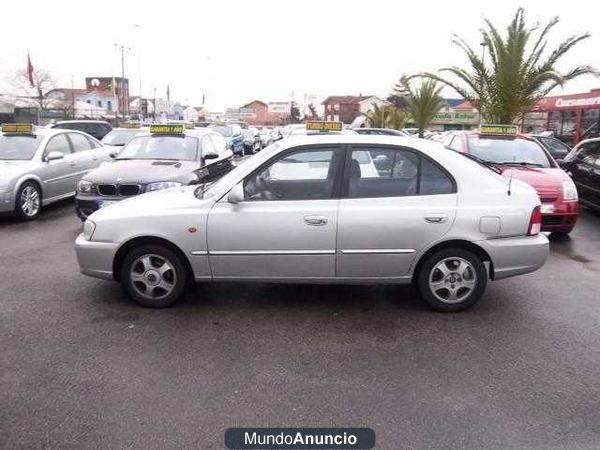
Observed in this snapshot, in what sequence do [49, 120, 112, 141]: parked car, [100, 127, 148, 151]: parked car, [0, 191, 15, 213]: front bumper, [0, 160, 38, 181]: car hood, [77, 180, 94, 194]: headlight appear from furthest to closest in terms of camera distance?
[49, 120, 112, 141]: parked car → [100, 127, 148, 151]: parked car → [0, 160, 38, 181]: car hood → [0, 191, 15, 213]: front bumper → [77, 180, 94, 194]: headlight

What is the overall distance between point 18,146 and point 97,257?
5.93 metres

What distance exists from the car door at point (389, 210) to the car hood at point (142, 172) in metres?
3.59

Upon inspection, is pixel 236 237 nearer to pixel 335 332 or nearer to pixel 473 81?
pixel 335 332

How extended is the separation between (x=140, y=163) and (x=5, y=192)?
2235 millimetres

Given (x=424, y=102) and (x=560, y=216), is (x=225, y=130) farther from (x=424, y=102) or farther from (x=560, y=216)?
(x=560, y=216)

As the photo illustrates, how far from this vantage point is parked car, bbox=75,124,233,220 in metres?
7.31

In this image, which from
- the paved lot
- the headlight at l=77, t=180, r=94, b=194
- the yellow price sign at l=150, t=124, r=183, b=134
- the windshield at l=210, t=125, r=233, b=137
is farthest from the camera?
the windshield at l=210, t=125, r=233, b=137

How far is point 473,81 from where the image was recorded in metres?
15.3

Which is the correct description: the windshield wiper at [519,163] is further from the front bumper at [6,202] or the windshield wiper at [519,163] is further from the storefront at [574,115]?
the storefront at [574,115]

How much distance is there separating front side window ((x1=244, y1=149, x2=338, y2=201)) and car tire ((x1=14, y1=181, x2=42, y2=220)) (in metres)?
5.65

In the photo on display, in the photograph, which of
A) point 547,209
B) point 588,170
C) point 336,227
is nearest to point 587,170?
point 588,170

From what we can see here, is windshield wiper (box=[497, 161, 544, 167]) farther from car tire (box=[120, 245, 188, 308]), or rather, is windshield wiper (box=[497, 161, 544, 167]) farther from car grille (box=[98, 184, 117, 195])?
car grille (box=[98, 184, 117, 195])

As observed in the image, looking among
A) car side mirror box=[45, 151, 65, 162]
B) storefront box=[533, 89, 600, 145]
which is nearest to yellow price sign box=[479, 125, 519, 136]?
car side mirror box=[45, 151, 65, 162]

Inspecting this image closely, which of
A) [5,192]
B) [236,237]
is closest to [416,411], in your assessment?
[236,237]
